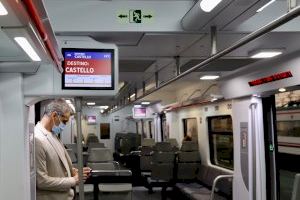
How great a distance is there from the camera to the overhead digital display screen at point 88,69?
4.01 m

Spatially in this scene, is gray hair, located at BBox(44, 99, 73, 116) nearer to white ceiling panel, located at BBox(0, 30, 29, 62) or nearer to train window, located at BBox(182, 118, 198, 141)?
→ white ceiling panel, located at BBox(0, 30, 29, 62)

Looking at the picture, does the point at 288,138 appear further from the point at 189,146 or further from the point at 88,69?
the point at 88,69

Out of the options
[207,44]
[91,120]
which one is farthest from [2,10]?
[91,120]

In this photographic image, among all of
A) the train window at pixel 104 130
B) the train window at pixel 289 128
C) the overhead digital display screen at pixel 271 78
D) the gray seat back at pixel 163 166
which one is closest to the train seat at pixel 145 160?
the gray seat back at pixel 163 166

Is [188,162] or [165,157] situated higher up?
[165,157]

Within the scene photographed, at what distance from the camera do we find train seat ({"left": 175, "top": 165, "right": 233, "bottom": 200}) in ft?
28.4

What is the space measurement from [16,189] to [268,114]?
13.5 feet

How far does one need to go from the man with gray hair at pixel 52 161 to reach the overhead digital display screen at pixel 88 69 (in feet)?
1.45

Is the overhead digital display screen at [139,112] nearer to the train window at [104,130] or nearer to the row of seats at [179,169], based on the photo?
the row of seats at [179,169]

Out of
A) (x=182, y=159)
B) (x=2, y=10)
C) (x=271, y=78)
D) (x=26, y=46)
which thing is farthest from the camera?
(x=182, y=159)

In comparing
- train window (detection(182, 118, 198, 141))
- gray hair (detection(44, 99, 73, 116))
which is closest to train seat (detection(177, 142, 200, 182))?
train window (detection(182, 118, 198, 141))

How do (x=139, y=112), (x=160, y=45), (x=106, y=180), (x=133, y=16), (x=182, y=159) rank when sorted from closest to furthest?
(x=133, y=16)
(x=160, y=45)
(x=106, y=180)
(x=182, y=159)
(x=139, y=112)

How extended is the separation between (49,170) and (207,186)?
6.90 meters

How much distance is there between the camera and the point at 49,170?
4.14m
